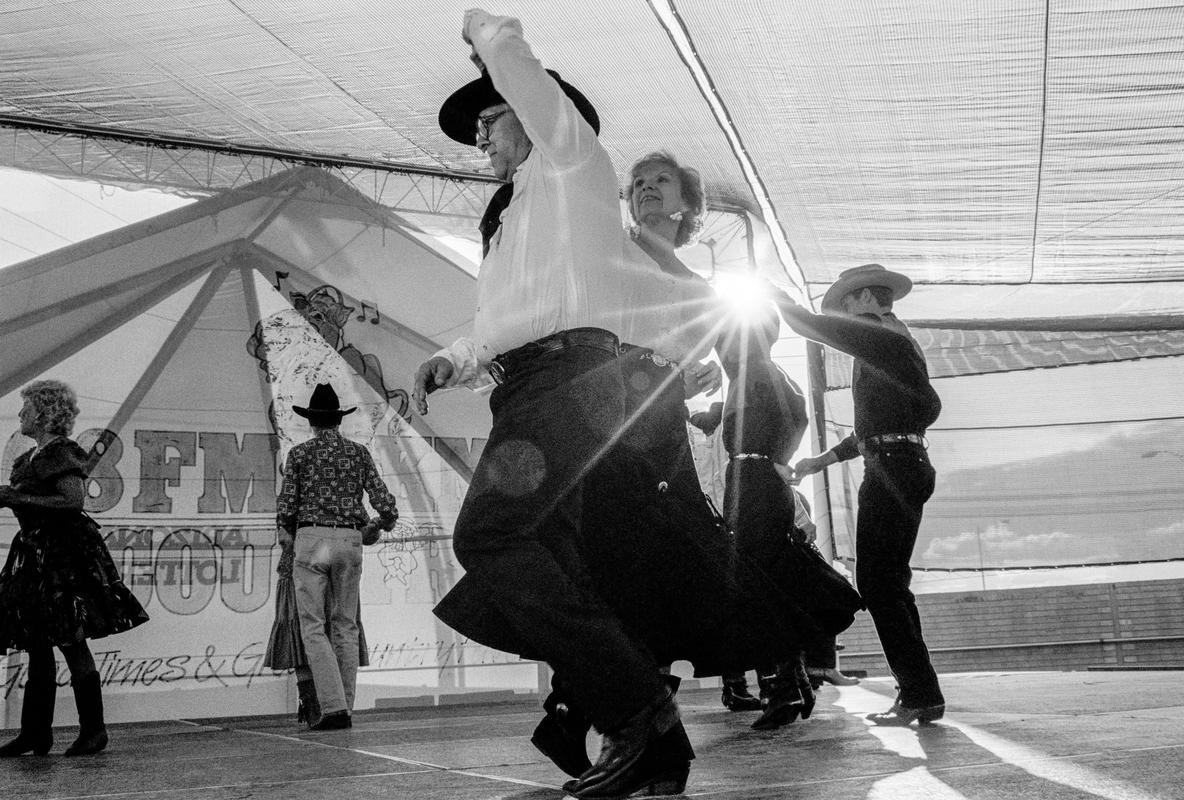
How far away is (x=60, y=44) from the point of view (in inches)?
255

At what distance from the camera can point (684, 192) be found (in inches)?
128

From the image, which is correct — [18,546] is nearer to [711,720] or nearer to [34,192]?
[711,720]

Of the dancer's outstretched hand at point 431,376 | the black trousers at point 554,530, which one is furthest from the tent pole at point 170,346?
the black trousers at point 554,530

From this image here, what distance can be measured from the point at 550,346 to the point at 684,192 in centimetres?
157

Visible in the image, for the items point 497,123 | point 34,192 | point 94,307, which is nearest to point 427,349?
point 94,307

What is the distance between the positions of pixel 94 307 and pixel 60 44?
1.76m

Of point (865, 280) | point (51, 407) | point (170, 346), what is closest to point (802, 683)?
point (865, 280)

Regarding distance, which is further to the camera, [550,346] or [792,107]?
[792,107]

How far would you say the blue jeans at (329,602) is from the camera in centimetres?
472

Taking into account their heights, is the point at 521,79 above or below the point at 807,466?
above

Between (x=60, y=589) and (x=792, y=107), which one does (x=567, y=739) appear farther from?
(x=792, y=107)

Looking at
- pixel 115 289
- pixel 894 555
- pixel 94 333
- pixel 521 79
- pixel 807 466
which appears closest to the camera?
pixel 521 79

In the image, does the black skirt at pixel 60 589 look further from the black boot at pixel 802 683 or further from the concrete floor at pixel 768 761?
the black boot at pixel 802 683

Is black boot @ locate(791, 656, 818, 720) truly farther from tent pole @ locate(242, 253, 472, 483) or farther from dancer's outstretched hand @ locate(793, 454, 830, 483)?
tent pole @ locate(242, 253, 472, 483)
